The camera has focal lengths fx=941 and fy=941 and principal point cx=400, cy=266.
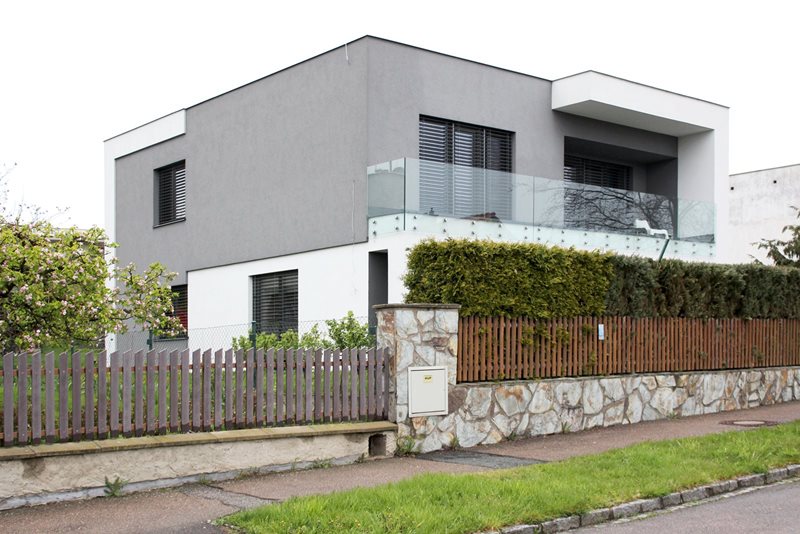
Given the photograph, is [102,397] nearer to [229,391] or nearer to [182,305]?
[229,391]

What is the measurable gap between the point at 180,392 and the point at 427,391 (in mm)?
3430

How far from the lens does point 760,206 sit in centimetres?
4297

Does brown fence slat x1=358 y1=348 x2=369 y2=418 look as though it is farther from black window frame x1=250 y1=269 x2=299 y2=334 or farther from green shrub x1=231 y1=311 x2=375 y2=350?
black window frame x1=250 y1=269 x2=299 y2=334

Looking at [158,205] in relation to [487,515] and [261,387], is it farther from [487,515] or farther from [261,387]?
[487,515]

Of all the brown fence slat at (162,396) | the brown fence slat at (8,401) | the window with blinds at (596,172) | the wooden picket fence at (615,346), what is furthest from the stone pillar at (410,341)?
the window with blinds at (596,172)

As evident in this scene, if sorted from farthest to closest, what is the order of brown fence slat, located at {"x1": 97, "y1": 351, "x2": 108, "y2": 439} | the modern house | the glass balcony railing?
the modern house < the glass balcony railing < brown fence slat, located at {"x1": 97, "y1": 351, "x2": 108, "y2": 439}

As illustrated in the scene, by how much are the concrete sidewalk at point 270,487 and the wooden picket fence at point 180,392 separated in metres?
0.79

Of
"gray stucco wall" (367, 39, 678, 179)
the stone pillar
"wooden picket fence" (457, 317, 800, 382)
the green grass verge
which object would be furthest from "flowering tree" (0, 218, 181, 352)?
"gray stucco wall" (367, 39, 678, 179)

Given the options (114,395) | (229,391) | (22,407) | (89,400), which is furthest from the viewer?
(229,391)

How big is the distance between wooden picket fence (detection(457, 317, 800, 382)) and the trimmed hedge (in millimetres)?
200

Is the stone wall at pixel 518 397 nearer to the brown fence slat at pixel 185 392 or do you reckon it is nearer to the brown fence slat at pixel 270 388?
the brown fence slat at pixel 270 388

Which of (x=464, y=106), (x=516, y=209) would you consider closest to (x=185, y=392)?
(x=516, y=209)

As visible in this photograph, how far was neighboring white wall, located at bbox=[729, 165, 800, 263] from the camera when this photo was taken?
136 feet

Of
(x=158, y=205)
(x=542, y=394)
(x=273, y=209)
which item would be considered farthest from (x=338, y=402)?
(x=158, y=205)
